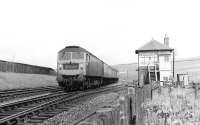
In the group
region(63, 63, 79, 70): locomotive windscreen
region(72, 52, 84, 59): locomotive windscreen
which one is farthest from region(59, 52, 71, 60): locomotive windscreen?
region(63, 63, 79, 70): locomotive windscreen

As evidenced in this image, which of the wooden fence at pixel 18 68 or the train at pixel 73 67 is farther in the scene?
the wooden fence at pixel 18 68

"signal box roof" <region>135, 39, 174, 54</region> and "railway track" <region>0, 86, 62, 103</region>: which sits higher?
"signal box roof" <region>135, 39, 174, 54</region>

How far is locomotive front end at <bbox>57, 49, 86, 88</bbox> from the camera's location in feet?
67.8

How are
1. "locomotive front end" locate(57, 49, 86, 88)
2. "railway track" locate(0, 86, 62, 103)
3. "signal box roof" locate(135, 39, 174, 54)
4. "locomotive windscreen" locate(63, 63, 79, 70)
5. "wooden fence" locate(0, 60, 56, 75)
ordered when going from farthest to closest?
1. "signal box roof" locate(135, 39, 174, 54)
2. "wooden fence" locate(0, 60, 56, 75)
3. "locomotive windscreen" locate(63, 63, 79, 70)
4. "locomotive front end" locate(57, 49, 86, 88)
5. "railway track" locate(0, 86, 62, 103)

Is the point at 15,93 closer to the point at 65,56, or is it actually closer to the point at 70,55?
the point at 65,56

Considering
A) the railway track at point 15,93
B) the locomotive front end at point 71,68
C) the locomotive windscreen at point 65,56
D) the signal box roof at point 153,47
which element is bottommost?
the railway track at point 15,93

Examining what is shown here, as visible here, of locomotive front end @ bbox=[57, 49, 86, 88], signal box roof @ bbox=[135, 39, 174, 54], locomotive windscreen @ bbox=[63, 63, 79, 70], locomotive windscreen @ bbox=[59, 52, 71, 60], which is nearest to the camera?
locomotive front end @ bbox=[57, 49, 86, 88]

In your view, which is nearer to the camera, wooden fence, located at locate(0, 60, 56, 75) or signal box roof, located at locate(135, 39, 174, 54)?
wooden fence, located at locate(0, 60, 56, 75)

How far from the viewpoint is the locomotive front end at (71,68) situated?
2066cm

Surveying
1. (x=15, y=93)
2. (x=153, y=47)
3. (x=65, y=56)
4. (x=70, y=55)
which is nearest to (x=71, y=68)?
(x=70, y=55)

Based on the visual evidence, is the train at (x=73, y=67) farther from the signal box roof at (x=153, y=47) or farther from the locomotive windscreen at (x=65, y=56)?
the signal box roof at (x=153, y=47)

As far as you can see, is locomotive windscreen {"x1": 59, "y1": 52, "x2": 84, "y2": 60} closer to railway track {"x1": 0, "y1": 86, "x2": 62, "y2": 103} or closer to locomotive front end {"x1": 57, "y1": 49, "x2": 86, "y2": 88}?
locomotive front end {"x1": 57, "y1": 49, "x2": 86, "y2": 88}

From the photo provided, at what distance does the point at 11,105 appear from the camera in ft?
38.3

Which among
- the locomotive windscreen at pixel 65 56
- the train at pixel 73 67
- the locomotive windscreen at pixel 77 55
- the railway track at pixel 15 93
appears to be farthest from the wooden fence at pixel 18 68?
the locomotive windscreen at pixel 77 55
